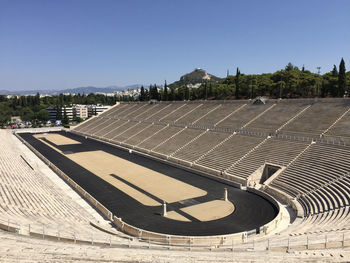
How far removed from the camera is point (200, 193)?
25609 mm

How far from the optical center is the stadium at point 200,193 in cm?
1255

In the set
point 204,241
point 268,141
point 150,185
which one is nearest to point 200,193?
point 150,185

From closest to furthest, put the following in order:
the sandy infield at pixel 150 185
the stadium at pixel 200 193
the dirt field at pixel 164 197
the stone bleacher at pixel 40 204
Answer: the stadium at pixel 200 193
the stone bleacher at pixel 40 204
the dirt field at pixel 164 197
the sandy infield at pixel 150 185

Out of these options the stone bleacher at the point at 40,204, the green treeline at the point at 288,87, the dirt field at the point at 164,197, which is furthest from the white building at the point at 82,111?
the stone bleacher at the point at 40,204

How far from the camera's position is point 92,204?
2348 centimetres

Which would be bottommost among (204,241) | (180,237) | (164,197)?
(164,197)

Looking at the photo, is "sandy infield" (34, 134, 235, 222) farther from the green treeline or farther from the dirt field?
the green treeline

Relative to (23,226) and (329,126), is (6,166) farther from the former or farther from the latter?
(329,126)

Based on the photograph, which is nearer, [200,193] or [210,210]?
[210,210]

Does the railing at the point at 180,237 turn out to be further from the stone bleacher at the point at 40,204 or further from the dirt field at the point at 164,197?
the stone bleacher at the point at 40,204

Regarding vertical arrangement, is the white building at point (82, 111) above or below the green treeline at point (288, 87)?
below

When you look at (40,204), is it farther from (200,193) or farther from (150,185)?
(200,193)

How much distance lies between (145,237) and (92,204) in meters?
8.66

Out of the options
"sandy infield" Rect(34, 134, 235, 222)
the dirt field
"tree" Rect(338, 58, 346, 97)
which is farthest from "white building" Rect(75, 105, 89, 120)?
"tree" Rect(338, 58, 346, 97)
